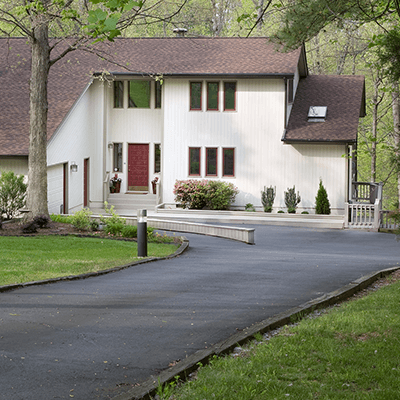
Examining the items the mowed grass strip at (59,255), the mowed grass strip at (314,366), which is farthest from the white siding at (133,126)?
the mowed grass strip at (314,366)

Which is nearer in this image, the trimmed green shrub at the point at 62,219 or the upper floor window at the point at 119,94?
the trimmed green shrub at the point at 62,219

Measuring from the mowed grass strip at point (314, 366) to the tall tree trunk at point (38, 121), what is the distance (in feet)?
50.0

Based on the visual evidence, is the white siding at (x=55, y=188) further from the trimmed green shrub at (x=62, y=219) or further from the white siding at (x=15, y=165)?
the trimmed green shrub at (x=62, y=219)

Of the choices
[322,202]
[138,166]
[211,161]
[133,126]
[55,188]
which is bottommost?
[322,202]

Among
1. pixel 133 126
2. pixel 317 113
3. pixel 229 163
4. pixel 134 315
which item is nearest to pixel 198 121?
pixel 229 163

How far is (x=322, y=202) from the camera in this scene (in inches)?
1112

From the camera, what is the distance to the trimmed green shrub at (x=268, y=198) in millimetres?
29045

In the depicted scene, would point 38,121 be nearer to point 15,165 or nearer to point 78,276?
point 15,165

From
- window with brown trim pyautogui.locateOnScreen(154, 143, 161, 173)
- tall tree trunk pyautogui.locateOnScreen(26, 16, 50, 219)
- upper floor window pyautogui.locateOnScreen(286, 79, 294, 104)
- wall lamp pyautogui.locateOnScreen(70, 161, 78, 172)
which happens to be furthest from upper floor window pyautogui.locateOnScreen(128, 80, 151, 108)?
tall tree trunk pyautogui.locateOnScreen(26, 16, 50, 219)

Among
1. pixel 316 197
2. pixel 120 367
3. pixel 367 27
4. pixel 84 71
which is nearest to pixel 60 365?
pixel 120 367

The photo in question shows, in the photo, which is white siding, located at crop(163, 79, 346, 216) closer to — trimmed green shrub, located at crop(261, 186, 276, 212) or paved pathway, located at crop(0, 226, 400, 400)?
trimmed green shrub, located at crop(261, 186, 276, 212)

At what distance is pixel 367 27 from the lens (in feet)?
126

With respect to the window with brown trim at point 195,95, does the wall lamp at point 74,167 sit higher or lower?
lower

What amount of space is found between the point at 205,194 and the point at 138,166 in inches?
201
